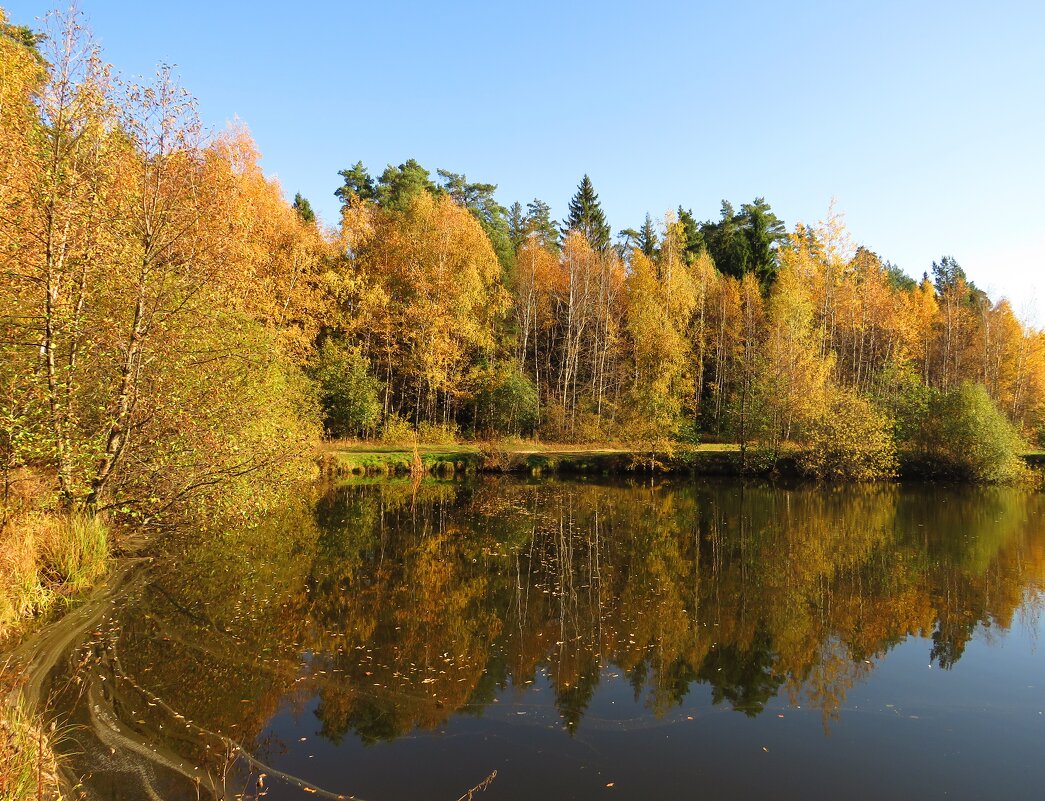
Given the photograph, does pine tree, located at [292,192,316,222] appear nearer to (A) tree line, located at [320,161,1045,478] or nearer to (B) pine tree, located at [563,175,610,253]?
(A) tree line, located at [320,161,1045,478]

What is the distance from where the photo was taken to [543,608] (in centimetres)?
1129

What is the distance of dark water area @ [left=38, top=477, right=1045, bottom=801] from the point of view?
627 cm

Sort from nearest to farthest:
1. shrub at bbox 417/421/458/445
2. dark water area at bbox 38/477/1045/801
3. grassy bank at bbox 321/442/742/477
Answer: dark water area at bbox 38/477/1045/801 → grassy bank at bbox 321/442/742/477 → shrub at bbox 417/421/458/445

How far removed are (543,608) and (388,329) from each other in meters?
27.5

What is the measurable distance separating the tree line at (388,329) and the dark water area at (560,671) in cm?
290

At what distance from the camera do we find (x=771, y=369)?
1276 inches

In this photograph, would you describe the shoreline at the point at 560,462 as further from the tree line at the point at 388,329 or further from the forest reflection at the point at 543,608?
the forest reflection at the point at 543,608

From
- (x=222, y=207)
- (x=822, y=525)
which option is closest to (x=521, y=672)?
(x=222, y=207)

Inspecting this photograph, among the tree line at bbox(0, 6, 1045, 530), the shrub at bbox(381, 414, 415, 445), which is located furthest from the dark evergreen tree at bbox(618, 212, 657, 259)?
the shrub at bbox(381, 414, 415, 445)

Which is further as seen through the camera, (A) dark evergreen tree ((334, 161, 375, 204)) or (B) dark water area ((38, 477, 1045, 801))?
(A) dark evergreen tree ((334, 161, 375, 204))

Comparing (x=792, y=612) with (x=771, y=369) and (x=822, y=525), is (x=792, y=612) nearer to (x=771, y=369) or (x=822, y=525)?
(x=822, y=525)

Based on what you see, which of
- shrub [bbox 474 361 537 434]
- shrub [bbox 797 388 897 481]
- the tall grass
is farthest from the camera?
shrub [bbox 474 361 537 434]

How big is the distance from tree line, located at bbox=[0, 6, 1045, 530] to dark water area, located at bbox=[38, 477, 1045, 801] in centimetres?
290

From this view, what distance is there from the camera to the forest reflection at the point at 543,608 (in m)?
8.02
